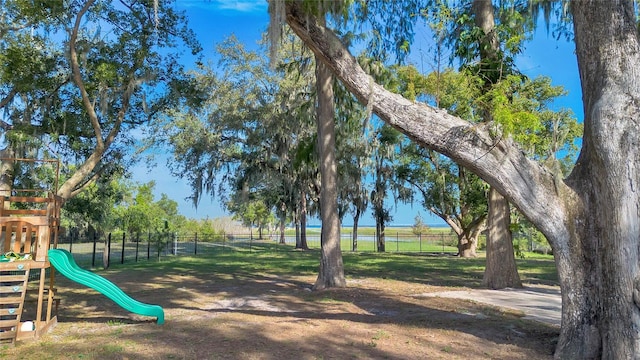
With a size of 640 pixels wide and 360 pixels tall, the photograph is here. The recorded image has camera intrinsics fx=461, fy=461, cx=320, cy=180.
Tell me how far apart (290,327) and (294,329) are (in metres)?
0.14

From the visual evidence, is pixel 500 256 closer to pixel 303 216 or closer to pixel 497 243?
pixel 497 243

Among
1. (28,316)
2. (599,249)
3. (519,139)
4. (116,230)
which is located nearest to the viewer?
(599,249)

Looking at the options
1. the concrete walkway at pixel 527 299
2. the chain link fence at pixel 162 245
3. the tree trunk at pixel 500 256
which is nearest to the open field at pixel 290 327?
the concrete walkway at pixel 527 299

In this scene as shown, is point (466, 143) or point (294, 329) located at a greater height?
point (466, 143)

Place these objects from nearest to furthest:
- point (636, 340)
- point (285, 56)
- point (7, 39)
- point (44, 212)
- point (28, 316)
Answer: point (636, 340), point (44, 212), point (28, 316), point (7, 39), point (285, 56)

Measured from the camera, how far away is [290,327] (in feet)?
21.0

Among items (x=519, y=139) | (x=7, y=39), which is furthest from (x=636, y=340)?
(x=7, y=39)

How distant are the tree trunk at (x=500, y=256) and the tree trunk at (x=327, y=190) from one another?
3.57m

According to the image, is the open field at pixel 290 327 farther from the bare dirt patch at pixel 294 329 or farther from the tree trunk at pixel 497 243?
the tree trunk at pixel 497 243

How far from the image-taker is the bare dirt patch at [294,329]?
5.18 metres

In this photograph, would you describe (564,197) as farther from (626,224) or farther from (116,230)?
(116,230)

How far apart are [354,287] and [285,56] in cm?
1408

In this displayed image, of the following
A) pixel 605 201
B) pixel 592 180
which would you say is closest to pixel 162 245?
pixel 592 180

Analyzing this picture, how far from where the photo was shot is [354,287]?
1072 cm
